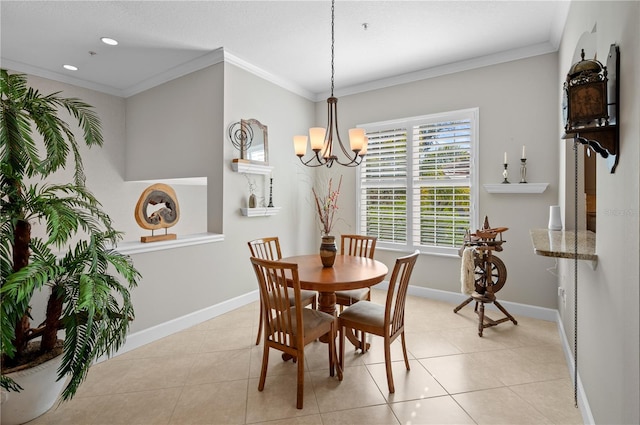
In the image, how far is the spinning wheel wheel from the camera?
122 inches

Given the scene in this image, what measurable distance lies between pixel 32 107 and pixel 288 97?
323 cm

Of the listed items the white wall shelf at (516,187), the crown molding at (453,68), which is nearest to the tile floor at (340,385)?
the white wall shelf at (516,187)

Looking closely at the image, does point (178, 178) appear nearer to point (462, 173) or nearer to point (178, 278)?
point (178, 278)

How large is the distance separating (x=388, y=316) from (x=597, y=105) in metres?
1.59

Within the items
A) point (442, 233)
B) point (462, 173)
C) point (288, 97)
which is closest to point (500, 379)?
point (442, 233)

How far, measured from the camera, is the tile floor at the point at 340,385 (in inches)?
73.7

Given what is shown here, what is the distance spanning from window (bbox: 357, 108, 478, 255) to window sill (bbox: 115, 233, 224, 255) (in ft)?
7.10

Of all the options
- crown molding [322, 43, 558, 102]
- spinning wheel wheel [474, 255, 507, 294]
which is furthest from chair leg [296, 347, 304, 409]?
crown molding [322, 43, 558, 102]

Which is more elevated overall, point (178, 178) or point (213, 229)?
point (178, 178)

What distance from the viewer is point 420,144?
407 cm

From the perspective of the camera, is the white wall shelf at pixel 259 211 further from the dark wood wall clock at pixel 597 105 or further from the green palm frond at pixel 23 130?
the dark wood wall clock at pixel 597 105

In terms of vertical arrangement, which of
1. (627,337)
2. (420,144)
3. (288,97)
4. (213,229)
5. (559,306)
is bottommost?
(559,306)

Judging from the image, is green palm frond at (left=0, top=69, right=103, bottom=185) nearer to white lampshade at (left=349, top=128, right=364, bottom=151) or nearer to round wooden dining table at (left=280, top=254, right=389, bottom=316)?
round wooden dining table at (left=280, top=254, right=389, bottom=316)

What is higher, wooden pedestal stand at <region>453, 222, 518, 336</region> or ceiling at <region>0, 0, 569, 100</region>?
ceiling at <region>0, 0, 569, 100</region>
